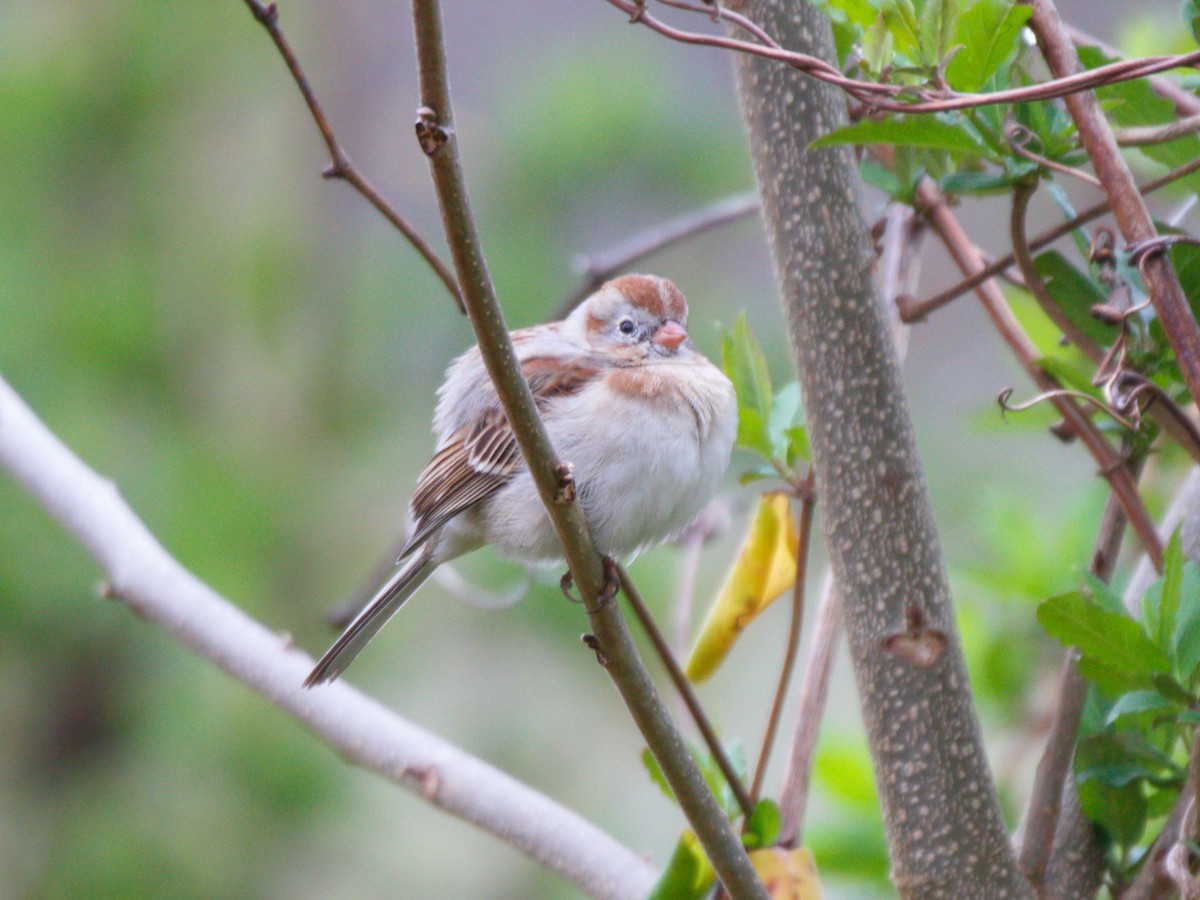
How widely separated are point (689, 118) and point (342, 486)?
1275mm

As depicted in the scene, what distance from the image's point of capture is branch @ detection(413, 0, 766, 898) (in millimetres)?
630

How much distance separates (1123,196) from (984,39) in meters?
0.15

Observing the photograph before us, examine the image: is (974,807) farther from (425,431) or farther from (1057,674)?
(425,431)

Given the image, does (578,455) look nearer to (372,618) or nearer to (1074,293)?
(372,618)

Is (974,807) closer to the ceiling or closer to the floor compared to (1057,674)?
closer to the ceiling

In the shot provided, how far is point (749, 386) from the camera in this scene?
119 cm

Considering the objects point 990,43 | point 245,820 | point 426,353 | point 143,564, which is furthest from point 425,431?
point 990,43

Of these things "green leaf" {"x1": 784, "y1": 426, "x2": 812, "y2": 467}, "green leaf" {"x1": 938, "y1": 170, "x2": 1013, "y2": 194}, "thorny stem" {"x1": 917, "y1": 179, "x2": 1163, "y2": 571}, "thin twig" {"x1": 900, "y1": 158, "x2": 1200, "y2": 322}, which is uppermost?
"green leaf" {"x1": 938, "y1": 170, "x2": 1013, "y2": 194}

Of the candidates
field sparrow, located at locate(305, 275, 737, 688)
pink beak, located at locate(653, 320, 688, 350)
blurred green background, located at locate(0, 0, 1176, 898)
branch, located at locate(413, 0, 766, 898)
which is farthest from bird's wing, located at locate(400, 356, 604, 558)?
blurred green background, located at locate(0, 0, 1176, 898)

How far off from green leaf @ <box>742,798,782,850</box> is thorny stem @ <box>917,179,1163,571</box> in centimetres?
39

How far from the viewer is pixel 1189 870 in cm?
85

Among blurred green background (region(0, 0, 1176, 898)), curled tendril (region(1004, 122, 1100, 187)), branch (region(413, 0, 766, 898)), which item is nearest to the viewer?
branch (region(413, 0, 766, 898))

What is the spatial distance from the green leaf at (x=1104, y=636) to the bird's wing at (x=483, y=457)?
64 centimetres

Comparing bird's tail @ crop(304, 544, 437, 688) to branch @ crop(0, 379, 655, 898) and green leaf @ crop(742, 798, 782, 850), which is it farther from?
green leaf @ crop(742, 798, 782, 850)
